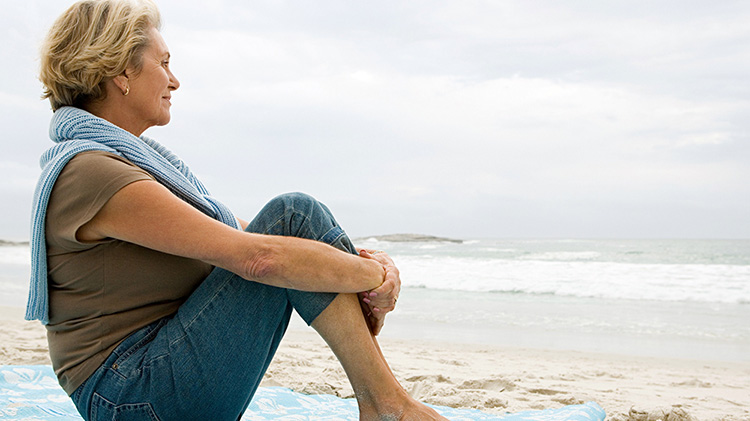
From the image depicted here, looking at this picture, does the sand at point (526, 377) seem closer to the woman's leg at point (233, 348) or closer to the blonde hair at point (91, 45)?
the woman's leg at point (233, 348)

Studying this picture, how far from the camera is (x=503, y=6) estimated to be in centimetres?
1430

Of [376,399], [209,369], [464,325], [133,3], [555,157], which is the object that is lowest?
[464,325]

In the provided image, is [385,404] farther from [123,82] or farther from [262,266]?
[123,82]

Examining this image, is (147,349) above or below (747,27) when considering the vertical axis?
below

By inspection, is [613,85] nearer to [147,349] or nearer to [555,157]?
[555,157]

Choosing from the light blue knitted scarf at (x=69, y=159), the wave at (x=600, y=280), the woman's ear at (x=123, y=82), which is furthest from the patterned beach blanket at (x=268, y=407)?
the wave at (x=600, y=280)

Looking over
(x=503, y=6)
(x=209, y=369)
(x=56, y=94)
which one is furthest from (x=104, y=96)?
(x=503, y=6)

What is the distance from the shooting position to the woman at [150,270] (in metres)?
1.25

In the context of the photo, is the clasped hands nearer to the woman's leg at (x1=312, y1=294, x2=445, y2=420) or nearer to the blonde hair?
the woman's leg at (x1=312, y1=294, x2=445, y2=420)

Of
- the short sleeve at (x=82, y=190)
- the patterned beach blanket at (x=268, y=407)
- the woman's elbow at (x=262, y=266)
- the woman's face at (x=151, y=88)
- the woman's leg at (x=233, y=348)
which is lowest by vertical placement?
the patterned beach blanket at (x=268, y=407)

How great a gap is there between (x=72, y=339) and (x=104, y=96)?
0.66m

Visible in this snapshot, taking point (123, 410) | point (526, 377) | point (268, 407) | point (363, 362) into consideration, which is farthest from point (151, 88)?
point (526, 377)

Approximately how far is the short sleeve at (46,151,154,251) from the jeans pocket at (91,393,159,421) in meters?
0.38

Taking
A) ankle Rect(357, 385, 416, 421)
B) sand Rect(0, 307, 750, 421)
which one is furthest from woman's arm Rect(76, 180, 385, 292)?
sand Rect(0, 307, 750, 421)
